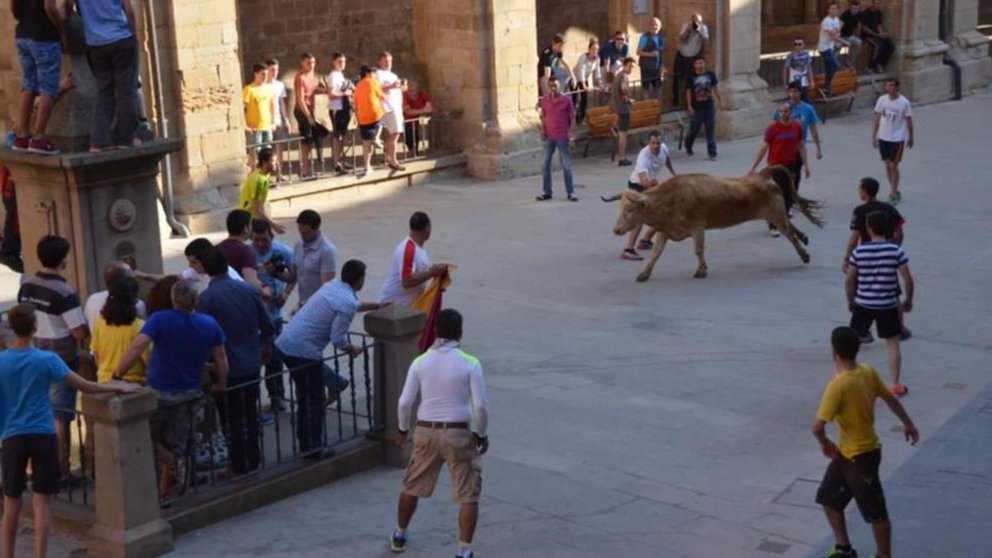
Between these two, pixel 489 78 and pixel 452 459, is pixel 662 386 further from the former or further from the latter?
pixel 489 78

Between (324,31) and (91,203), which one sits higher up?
(324,31)

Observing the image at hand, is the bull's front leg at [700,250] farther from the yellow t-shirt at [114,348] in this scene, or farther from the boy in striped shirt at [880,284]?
the yellow t-shirt at [114,348]

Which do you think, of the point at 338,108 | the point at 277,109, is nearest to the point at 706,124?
the point at 338,108

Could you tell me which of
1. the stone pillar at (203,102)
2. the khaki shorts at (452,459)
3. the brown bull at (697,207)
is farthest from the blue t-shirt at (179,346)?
the stone pillar at (203,102)

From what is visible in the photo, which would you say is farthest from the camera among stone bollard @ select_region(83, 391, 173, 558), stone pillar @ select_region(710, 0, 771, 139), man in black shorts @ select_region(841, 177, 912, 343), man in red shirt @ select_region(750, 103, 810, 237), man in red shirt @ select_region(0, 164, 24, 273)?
stone pillar @ select_region(710, 0, 771, 139)

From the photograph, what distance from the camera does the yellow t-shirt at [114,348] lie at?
9.64 metres

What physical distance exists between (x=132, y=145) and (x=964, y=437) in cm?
620

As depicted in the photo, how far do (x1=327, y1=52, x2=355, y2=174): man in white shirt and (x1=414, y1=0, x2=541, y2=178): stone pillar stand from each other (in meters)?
1.58

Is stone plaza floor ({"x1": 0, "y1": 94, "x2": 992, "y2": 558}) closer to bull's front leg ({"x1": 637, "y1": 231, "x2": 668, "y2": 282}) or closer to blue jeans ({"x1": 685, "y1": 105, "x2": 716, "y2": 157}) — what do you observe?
bull's front leg ({"x1": 637, "y1": 231, "x2": 668, "y2": 282})

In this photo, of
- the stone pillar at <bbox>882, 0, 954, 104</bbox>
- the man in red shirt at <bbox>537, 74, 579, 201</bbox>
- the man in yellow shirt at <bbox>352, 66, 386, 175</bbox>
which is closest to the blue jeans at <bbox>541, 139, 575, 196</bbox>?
the man in red shirt at <bbox>537, 74, 579, 201</bbox>

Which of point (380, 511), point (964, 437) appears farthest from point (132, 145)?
point (964, 437)

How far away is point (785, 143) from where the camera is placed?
18.2 meters

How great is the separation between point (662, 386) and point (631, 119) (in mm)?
11772

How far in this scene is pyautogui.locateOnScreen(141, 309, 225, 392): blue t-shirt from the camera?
938cm
